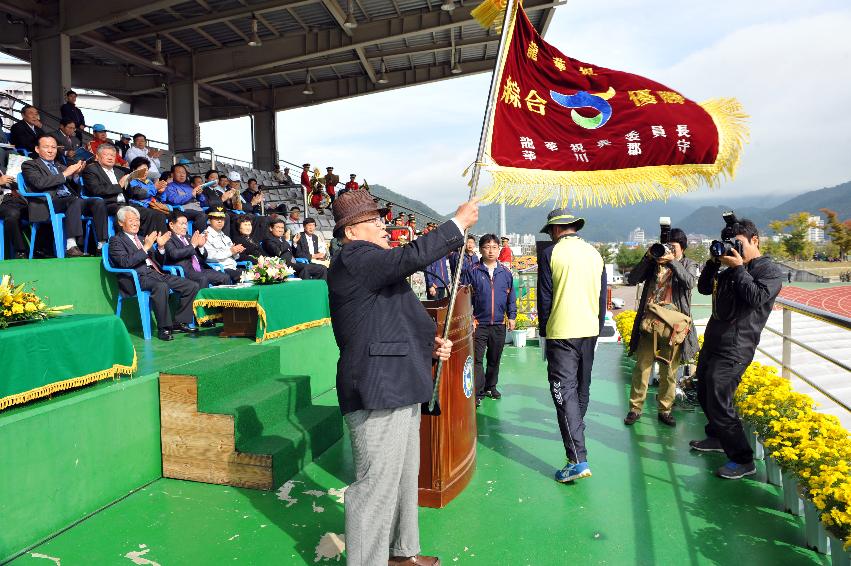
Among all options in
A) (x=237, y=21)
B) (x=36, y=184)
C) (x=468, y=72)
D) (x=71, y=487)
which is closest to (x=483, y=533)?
(x=71, y=487)

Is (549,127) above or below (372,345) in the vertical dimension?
above

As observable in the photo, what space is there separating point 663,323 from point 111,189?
20.0ft

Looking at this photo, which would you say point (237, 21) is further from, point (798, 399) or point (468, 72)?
point (798, 399)

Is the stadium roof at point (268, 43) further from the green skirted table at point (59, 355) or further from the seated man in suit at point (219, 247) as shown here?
the green skirted table at point (59, 355)

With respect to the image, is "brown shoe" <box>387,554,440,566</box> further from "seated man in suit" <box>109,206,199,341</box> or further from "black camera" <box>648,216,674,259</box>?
"seated man in suit" <box>109,206,199,341</box>

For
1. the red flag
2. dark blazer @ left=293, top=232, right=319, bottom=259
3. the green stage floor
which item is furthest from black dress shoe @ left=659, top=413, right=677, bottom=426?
dark blazer @ left=293, top=232, right=319, bottom=259

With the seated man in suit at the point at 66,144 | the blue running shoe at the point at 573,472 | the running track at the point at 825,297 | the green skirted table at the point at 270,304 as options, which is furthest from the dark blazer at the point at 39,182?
the running track at the point at 825,297

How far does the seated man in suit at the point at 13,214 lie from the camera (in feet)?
18.8

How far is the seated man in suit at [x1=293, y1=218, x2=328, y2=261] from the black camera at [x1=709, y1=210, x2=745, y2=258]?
6694mm

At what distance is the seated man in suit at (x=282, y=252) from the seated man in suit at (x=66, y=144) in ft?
10.3

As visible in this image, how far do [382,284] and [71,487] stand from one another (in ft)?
7.50

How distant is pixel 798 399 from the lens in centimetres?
367

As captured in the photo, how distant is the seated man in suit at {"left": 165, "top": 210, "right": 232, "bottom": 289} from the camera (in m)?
6.11

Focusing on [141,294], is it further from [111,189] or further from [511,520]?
[511,520]
